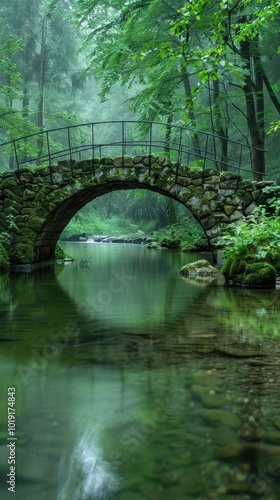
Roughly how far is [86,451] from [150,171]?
9.31m

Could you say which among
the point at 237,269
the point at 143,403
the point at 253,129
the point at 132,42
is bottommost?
the point at 143,403

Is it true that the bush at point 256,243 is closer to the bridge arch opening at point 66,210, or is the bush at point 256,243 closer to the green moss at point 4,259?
the bridge arch opening at point 66,210

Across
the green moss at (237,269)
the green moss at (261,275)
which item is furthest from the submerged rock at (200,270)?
the green moss at (261,275)

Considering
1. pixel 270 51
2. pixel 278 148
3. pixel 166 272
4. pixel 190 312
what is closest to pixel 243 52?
pixel 270 51

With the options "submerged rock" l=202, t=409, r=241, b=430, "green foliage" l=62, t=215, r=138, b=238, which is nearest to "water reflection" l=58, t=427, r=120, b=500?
"submerged rock" l=202, t=409, r=241, b=430

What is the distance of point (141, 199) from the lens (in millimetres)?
31391

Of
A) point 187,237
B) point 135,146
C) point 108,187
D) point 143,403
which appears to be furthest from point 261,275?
point 135,146

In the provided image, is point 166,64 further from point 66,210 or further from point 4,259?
point 4,259

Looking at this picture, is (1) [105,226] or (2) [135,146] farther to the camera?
(1) [105,226]

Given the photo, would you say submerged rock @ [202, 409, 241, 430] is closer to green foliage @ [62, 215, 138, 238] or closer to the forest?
the forest

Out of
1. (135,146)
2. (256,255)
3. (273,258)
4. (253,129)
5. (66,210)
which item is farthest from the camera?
(135,146)

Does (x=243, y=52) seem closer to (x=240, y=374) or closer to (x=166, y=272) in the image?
(x=166, y=272)

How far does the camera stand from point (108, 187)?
12.0 meters

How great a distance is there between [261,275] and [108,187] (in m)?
5.31
